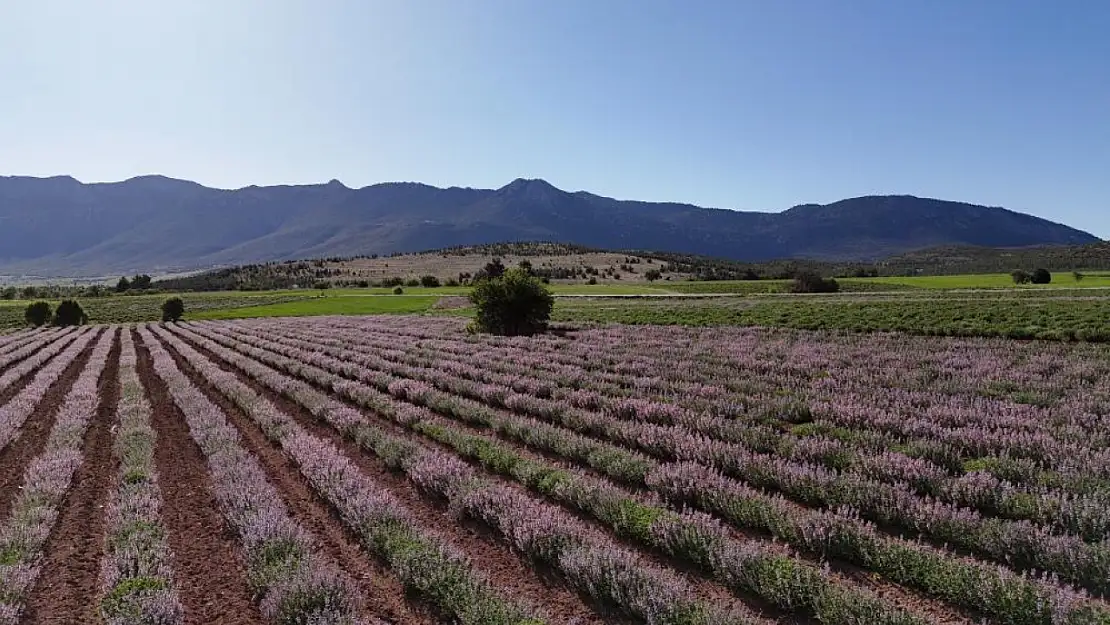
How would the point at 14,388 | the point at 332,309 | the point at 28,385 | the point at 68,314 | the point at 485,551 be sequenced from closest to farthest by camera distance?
the point at 485,551
the point at 28,385
the point at 14,388
the point at 332,309
the point at 68,314

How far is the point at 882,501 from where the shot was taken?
6.93 m

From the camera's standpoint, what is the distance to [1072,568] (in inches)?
204

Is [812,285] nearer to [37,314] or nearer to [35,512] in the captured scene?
[35,512]

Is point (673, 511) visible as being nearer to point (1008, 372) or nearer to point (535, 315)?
point (1008, 372)

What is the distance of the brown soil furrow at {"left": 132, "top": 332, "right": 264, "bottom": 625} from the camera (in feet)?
19.2

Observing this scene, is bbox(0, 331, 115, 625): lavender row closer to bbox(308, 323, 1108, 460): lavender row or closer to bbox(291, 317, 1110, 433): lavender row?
bbox(308, 323, 1108, 460): lavender row

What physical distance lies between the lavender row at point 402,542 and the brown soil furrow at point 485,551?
10.2 inches

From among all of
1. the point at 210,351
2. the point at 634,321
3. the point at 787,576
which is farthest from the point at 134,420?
the point at 634,321

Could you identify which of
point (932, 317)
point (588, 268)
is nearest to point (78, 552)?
point (932, 317)

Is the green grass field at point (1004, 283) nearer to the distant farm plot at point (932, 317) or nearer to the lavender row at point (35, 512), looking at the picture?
the distant farm plot at point (932, 317)

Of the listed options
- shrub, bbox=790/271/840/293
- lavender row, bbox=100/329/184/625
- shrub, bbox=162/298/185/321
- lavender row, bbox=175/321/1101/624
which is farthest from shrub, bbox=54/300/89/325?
shrub, bbox=790/271/840/293

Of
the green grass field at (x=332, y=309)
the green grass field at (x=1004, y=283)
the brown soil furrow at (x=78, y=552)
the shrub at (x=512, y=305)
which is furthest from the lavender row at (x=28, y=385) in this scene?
the green grass field at (x=1004, y=283)

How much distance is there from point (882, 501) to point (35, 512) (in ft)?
35.7

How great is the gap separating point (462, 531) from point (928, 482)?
5.85m
